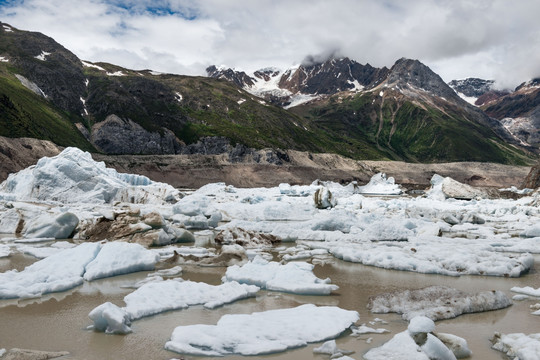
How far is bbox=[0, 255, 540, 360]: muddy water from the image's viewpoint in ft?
21.3

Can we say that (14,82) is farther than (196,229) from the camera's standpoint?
Yes

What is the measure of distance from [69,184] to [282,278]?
A: 2668cm

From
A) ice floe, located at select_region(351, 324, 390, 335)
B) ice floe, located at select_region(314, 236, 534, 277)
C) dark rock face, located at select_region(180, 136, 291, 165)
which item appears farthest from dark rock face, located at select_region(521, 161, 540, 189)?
ice floe, located at select_region(351, 324, 390, 335)

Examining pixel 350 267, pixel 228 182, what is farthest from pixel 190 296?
pixel 228 182

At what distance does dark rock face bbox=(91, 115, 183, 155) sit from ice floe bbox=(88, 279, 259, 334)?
10344 cm

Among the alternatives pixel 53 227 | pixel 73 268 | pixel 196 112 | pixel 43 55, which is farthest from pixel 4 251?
pixel 43 55

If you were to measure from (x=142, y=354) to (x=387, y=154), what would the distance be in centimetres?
17973

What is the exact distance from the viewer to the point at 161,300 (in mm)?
8828

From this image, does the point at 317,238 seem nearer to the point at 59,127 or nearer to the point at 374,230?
the point at 374,230

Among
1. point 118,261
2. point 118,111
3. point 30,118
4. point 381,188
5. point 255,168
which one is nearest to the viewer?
point 118,261

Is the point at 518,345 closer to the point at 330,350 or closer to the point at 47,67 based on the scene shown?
the point at 330,350

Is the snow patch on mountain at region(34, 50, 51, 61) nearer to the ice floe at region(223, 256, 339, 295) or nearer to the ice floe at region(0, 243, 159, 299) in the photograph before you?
the ice floe at region(0, 243, 159, 299)

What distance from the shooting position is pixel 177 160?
295 ft

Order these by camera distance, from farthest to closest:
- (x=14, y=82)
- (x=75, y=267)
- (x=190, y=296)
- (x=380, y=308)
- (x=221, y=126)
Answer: (x=221, y=126) → (x=14, y=82) → (x=75, y=267) → (x=190, y=296) → (x=380, y=308)
